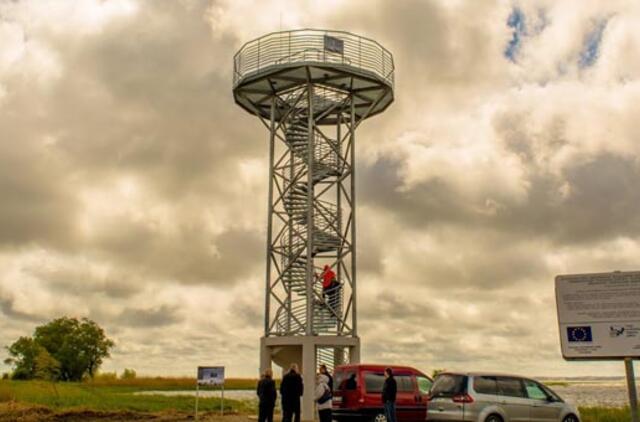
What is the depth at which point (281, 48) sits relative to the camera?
30375 mm

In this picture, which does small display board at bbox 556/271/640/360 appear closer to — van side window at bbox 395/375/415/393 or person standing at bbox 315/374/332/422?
van side window at bbox 395/375/415/393

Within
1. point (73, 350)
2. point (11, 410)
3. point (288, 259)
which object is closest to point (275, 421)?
point (288, 259)

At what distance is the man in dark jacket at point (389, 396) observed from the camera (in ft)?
62.0

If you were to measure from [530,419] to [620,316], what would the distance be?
15.8ft

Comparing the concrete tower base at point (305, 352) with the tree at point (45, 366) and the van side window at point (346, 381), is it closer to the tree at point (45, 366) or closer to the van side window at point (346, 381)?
the van side window at point (346, 381)

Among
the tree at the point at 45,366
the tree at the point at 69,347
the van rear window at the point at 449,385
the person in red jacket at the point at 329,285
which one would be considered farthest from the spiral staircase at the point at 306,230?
the tree at the point at 69,347

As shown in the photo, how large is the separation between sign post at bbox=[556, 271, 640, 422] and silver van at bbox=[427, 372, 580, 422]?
3321 millimetres

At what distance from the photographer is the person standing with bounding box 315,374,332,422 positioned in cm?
1967

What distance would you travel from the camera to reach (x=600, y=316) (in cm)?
1470

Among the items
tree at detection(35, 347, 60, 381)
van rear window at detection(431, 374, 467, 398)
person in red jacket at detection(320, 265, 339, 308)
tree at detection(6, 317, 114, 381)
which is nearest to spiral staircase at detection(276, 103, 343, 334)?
person in red jacket at detection(320, 265, 339, 308)

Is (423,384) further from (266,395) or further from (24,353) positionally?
(24,353)

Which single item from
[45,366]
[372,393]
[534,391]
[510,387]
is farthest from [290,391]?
[45,366]

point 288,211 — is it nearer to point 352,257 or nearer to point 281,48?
point 352,257

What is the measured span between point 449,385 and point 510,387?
1668 mm
